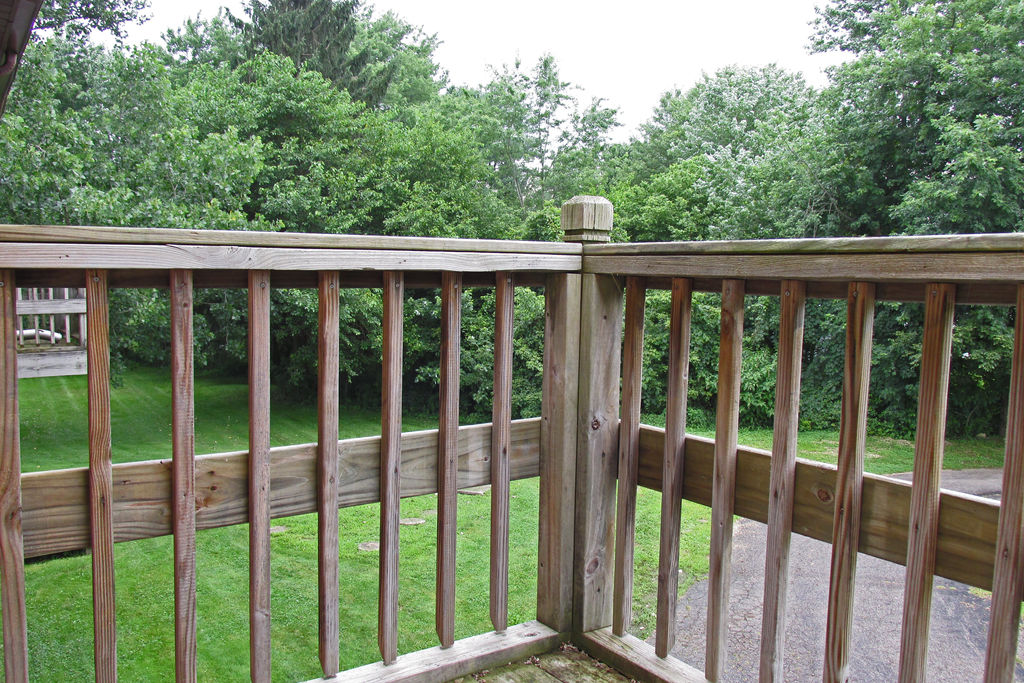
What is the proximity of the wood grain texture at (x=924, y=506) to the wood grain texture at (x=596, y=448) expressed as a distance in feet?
2.94

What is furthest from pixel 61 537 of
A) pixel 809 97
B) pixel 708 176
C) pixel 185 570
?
pixel 809 97

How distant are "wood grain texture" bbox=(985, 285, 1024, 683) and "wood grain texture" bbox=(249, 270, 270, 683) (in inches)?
54.8

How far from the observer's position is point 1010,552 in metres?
1.29

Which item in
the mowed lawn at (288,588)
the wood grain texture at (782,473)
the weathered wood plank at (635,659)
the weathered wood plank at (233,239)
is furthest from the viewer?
the mowed lawn at (288,588)

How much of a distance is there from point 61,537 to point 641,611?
11.5 ft

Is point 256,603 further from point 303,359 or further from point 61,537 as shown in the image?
point 303,359

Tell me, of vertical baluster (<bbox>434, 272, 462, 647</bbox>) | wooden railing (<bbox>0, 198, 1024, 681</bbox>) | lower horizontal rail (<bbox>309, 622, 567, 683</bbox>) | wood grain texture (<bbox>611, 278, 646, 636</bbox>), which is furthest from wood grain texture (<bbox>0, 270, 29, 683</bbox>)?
wood grain texture (<bbox>611, 278, 646, 636</bbox>)

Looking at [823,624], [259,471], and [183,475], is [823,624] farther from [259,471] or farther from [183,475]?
[183,475]

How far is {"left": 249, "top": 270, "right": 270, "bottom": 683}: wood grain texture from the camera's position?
5.29 ft

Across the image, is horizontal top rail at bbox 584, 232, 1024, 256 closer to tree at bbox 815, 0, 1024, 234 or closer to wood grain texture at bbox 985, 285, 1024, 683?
wood grain texture at bbox 985, 285, 1024, 683

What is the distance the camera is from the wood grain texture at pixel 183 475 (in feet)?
5.02

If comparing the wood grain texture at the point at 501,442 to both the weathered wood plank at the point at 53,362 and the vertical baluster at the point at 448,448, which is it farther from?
the weathered wood plank at the point at 53,362

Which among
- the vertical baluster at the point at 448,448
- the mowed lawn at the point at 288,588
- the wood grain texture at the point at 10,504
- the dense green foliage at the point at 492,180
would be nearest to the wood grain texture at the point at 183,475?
the wood grain texture at the point at 10,504

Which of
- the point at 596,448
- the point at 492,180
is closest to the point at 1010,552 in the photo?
the point at 596,448
